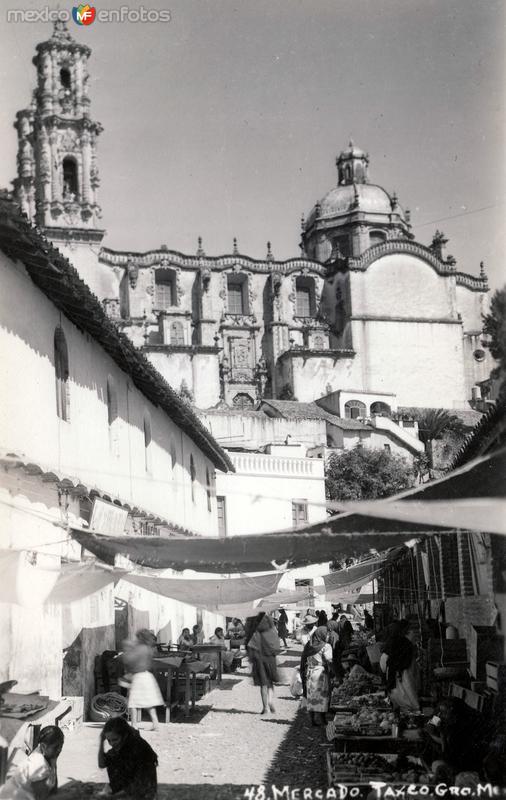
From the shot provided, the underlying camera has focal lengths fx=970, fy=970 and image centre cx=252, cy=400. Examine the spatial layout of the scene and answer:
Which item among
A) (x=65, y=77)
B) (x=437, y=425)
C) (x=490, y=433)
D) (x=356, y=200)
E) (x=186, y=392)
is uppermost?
(x=65, y=77)

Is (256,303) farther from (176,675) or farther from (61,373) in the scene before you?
(61,373)

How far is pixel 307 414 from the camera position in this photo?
5775cm

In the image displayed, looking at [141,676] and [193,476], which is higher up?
[193,476]

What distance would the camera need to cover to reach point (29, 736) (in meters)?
9.66

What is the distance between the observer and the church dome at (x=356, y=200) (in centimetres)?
8244

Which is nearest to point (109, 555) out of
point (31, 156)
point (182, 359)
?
point (182, 359)

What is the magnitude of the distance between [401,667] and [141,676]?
353cm

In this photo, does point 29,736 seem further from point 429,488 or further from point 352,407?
point 352,407

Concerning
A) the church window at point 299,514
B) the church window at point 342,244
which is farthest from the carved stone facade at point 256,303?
the church window at point 299,514

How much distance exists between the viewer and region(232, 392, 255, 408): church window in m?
66.6

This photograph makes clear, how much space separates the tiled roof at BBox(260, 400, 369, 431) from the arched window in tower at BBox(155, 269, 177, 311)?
14556 millimetres

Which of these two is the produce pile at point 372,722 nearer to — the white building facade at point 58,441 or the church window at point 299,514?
the white building facade at point 58,441

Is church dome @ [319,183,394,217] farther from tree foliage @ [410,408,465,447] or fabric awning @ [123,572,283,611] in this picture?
fabric awning @ [123,572,283,611]

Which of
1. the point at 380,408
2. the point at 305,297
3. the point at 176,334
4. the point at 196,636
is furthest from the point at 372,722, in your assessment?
the point at 305,297
